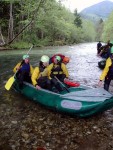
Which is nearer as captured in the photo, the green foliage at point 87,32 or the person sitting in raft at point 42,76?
the person sitting in raft at point 42,76

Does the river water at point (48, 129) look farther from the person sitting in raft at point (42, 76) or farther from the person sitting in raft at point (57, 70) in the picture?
the person sitting in raft at point (57, 70)

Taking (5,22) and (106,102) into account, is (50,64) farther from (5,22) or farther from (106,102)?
(5,22)

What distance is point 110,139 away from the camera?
268 inches

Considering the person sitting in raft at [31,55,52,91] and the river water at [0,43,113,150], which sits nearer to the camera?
the river water at [0,43,113,150]

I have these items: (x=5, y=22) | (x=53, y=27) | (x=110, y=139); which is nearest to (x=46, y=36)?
(x=53, y=27)

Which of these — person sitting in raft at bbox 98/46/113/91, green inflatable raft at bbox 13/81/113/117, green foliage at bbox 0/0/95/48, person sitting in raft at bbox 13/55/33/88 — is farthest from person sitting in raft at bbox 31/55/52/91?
green foliage at bbox 0/0/95/48

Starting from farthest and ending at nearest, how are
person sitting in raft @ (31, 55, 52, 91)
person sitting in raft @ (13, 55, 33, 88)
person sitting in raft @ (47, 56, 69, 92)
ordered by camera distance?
person sitting in raft @ (13, 55, 33, 88), person sitting in raft @ (47, 56, 69, 92), person sitting in raft @ (31, 55, 52, 91)

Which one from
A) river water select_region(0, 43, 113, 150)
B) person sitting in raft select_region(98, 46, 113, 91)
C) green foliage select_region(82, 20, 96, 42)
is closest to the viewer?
river water select_region(0, 43, 113, 150)

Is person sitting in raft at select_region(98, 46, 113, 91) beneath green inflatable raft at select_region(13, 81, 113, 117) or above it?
above

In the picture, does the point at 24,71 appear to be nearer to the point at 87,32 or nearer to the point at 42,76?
the point at 42,76

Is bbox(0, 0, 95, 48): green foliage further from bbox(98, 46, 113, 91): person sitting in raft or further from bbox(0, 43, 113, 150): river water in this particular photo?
bbox(0, 43, 113, 150): river water

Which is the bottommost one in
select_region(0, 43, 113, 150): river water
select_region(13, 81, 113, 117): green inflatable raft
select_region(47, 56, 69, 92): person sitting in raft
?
select_region(0, 43, 113, 150): river water

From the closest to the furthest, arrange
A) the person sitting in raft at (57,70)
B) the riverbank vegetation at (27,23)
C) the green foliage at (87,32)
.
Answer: the person sitting in raft at (57,70), the riverbank vegetation at (27,23), the green foliage at (87,32)

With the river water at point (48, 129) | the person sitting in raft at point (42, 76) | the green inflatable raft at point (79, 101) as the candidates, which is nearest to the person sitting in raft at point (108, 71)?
the green inflatable raft at point (79, 101)
